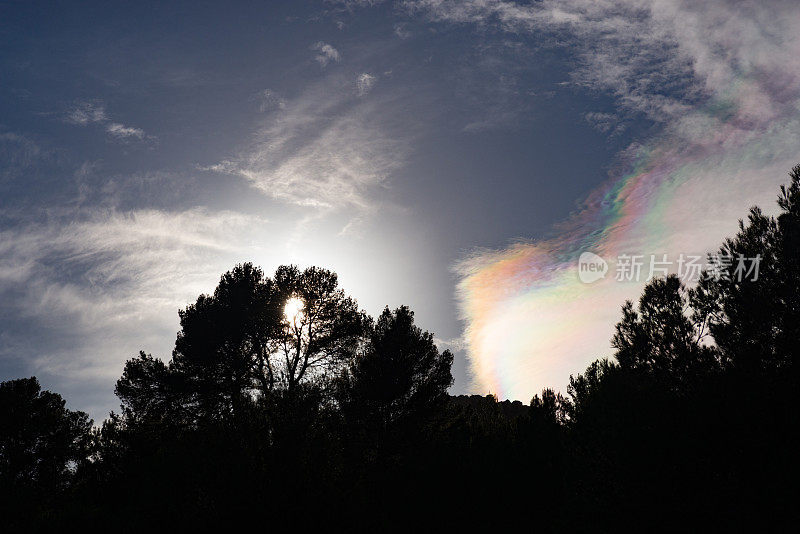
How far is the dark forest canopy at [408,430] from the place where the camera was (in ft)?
39.1

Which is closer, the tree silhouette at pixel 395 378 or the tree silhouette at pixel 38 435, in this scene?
the tree silhouette at pixel 395 378

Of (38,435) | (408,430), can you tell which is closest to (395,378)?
(408,430)

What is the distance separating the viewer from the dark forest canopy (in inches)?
469

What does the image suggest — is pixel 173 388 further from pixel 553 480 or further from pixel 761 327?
pixel 761 327

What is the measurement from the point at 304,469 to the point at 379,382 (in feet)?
54.0

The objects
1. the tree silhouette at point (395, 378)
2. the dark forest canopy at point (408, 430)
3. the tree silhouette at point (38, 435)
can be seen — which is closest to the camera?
the dark forest canopy at point (408, 430)

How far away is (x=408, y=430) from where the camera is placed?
26.4m

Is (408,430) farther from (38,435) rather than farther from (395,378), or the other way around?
(38,435)

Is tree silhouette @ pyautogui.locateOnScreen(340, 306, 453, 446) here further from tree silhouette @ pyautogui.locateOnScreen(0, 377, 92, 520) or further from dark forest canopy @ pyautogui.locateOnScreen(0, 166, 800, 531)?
tree silhouette @ pyautogui.locateOnScreen(0, 377, 92, 520)

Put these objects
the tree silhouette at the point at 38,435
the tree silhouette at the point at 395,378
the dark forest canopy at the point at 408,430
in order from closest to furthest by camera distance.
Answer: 1. the dark forest canopy at the point at 408,430
2. the tree silhouette at the point at 395,378
3. the tree silhouette at the point at 38,435

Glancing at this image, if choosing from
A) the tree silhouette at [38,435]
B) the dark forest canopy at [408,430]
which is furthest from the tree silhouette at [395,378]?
the tree silhouette at [38,435]

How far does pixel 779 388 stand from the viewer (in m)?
14.6

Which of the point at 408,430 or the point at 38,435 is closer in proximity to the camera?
the point at 408,430

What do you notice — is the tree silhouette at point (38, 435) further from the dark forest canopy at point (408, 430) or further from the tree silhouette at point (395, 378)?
the tree silhouette at point (395, 378)
